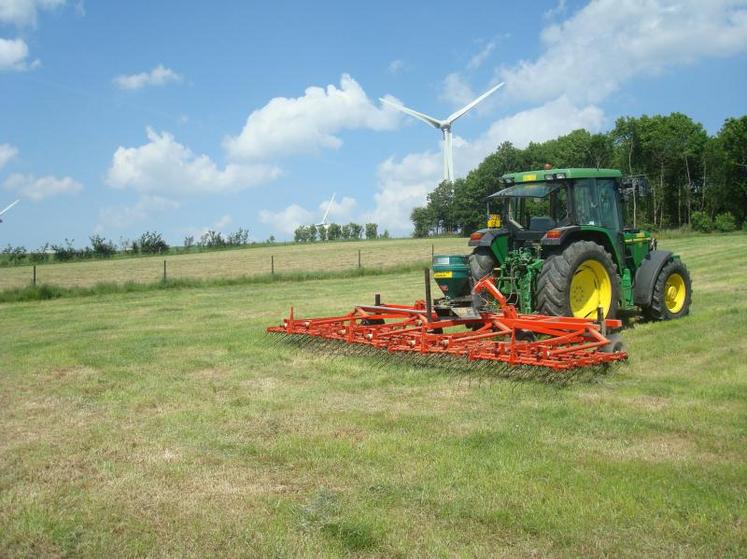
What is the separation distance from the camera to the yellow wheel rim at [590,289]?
8625 mm

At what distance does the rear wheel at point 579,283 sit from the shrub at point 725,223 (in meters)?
44.5

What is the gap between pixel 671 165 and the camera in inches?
2227

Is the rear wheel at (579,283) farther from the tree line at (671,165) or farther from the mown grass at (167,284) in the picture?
the tree line at (671,165)

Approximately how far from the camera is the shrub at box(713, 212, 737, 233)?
158 ft

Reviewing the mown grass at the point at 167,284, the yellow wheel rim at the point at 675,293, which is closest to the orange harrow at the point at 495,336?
the yellow wheel rim at the point at 675,293

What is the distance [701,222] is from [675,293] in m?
44.2

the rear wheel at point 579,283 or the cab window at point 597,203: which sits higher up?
the cab window at point 597,203

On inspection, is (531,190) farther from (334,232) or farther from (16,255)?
(334,232)

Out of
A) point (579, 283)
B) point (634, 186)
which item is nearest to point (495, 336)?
point (579, 283)

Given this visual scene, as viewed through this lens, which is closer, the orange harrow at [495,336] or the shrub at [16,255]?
the orange harrow at [495,336]

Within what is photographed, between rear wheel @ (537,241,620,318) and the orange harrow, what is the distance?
0.41 meters

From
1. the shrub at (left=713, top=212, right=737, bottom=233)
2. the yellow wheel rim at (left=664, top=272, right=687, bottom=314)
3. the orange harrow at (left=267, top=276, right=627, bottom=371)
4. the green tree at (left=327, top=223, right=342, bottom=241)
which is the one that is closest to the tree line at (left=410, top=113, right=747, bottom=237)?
the shrub at (left=713, top=212, right=737, bottom=233)

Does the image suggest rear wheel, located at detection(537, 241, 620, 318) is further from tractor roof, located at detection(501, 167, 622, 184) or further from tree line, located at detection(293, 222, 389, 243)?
tree line, located at detection(293, 222, 389, 243)

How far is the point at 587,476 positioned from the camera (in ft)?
13.4
